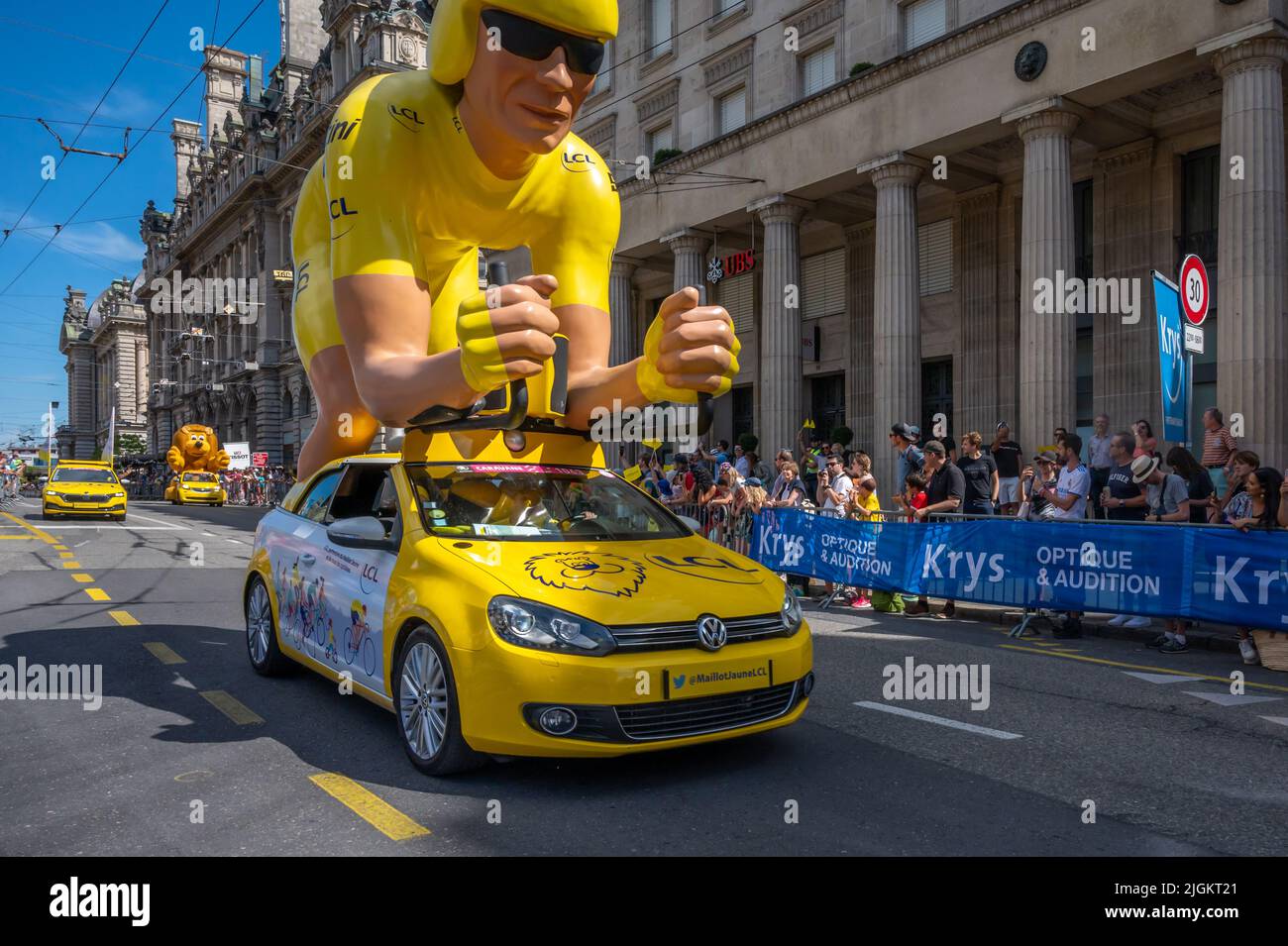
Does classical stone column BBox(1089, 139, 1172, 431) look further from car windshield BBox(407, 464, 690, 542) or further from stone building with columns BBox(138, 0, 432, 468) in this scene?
stone building with columns BBox(138, 0, 432, 468)

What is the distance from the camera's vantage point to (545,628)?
4.26m

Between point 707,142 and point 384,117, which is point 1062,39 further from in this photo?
point 384,117

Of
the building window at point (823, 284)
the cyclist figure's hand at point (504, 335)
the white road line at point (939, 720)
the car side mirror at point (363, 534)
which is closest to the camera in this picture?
the cyclist figure's hand at point (504, 335)

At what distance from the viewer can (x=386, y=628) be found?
493cm

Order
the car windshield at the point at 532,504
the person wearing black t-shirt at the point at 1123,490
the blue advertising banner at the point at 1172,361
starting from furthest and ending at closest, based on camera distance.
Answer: the person wearing black t-shirt at the point at 1123,490 < the blue advertising banner at the point at 1172,361 < the car windshield at the point at 532,504

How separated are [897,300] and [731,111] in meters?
8.64

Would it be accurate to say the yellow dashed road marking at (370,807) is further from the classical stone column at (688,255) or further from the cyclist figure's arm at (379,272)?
the classical stone column at (688,255)

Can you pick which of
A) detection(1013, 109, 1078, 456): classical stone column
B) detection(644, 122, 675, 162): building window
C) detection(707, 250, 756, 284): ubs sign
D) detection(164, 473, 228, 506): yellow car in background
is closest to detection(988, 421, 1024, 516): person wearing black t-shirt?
detection(1013, 109, 1078, 456): classical stone column

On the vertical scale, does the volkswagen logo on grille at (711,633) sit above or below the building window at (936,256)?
below

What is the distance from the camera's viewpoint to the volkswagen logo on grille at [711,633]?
444 cm

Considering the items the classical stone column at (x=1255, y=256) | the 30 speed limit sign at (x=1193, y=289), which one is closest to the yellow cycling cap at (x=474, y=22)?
the 30 speed limit sign at (x=1193, y=289)

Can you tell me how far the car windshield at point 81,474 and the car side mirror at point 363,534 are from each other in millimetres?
26899

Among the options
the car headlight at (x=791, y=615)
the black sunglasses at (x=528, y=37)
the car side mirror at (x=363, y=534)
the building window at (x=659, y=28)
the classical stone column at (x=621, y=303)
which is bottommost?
the car headlight at (x=791, y=615)
